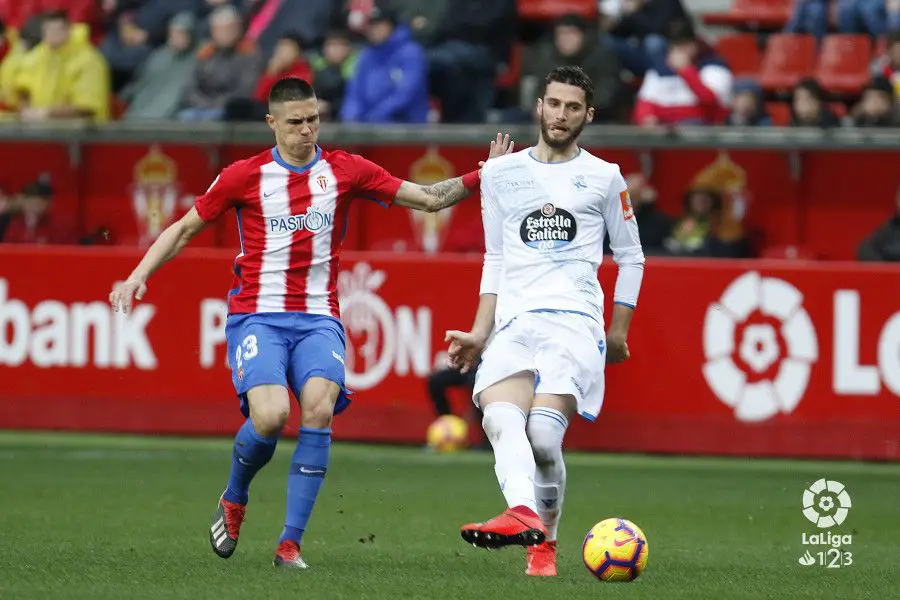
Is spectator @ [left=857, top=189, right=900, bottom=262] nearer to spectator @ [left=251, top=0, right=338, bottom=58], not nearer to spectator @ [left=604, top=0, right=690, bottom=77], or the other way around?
spectator @ [left=604, top=0, right=690, bottom=77]

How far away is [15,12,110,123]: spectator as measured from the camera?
18.8 metres

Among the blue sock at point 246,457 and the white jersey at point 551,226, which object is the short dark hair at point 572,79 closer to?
the white jersey at point 551,226

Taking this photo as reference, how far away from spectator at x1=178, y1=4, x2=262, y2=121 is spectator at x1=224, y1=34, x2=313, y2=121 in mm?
201

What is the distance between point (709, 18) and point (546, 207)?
11.9m

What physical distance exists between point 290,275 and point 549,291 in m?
1.22

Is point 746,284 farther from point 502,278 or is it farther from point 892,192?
point 502,278

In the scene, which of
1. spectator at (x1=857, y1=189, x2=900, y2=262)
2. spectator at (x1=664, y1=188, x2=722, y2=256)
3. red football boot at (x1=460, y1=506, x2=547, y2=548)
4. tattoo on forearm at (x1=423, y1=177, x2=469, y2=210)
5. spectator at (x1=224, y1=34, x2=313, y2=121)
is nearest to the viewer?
red football boot at (x1=460, y1=506, x2=547, y2=548)

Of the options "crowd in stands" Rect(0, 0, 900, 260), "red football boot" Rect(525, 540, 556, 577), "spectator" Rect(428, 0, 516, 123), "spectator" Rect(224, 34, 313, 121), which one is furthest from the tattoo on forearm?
"spectator" Rect(428, 0, 516, 123)

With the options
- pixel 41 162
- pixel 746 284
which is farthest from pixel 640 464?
pixel 41 162

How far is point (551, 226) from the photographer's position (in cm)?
756

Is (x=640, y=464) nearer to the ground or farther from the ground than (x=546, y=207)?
nearer to the ground

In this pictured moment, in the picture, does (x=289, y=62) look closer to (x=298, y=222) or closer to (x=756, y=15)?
(x=756, y=15)

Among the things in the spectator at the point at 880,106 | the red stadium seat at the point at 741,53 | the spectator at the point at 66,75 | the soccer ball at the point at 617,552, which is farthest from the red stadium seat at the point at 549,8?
the soccer ball at the point at 617,552

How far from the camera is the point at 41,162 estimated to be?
18.7 m
